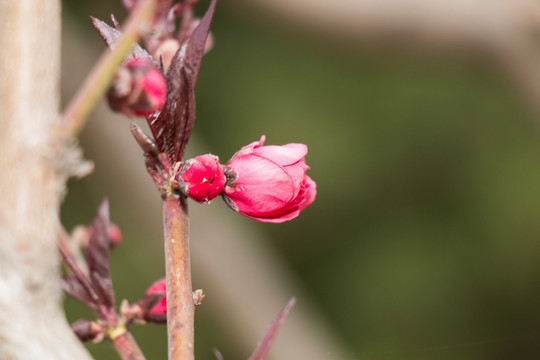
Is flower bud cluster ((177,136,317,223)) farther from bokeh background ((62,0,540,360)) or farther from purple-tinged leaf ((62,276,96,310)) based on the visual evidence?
bokeh background ((62,0,540,360))

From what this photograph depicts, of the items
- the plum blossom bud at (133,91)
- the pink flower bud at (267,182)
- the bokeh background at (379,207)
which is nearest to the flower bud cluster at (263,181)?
the pink flower bud at (267,182)

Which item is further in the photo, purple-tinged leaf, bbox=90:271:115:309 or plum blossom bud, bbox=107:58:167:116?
purple-tinged leaf, bbox=90:271:115:309

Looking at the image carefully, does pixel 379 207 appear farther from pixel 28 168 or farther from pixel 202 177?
pixel 28 168

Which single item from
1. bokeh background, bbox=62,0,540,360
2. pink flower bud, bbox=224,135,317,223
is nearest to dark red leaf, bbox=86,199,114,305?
pink flower bud, bbox=224,135,317,223

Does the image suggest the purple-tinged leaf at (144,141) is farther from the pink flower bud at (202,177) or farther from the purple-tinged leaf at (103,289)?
the purple-tinged leaf at (103,289)

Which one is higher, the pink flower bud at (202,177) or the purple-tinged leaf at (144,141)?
the purple-tinged leaf at (144,141)

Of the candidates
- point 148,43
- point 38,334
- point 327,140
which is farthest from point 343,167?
point 38,334
